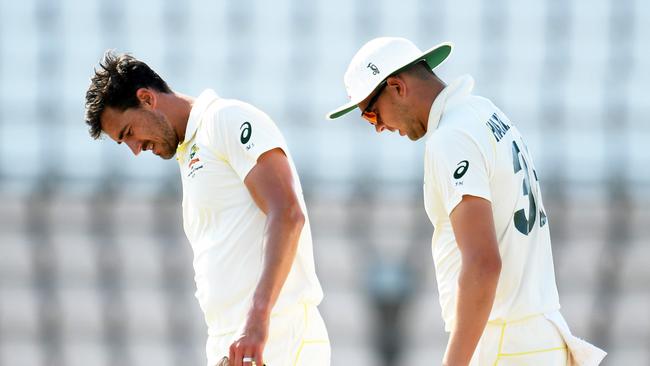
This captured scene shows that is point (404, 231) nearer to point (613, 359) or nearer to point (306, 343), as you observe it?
point (613, 359)

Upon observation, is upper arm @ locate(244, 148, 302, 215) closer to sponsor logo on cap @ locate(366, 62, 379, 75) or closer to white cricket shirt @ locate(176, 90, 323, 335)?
white cricket shirt @ locate(176, 90, 323, 335)

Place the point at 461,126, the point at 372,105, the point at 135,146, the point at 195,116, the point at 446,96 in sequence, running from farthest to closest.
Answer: the point at 135,146
the point at 195,116
the point at 372,105
the point at 446,96
the point at 461,126

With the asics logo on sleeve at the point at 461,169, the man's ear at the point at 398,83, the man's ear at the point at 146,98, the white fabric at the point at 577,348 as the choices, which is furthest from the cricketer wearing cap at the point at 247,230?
the white fabric at the point at 577,348

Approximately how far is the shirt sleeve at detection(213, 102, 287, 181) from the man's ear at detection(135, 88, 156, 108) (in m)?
0.26

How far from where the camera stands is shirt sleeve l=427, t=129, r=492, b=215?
2932mm

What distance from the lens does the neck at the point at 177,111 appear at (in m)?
3.52

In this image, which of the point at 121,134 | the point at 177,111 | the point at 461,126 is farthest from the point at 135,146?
the point at 461,126

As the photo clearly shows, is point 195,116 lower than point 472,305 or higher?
higher

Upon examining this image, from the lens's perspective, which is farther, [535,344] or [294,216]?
[294,216]

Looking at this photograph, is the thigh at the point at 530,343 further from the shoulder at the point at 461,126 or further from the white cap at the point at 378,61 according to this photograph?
the white cap at the point at 378,61

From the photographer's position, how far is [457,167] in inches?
116

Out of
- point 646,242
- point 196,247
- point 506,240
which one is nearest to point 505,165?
point 506,240

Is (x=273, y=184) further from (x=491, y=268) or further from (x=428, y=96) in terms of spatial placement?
(x=491, y=268)

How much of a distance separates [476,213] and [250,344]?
2.08 ft
